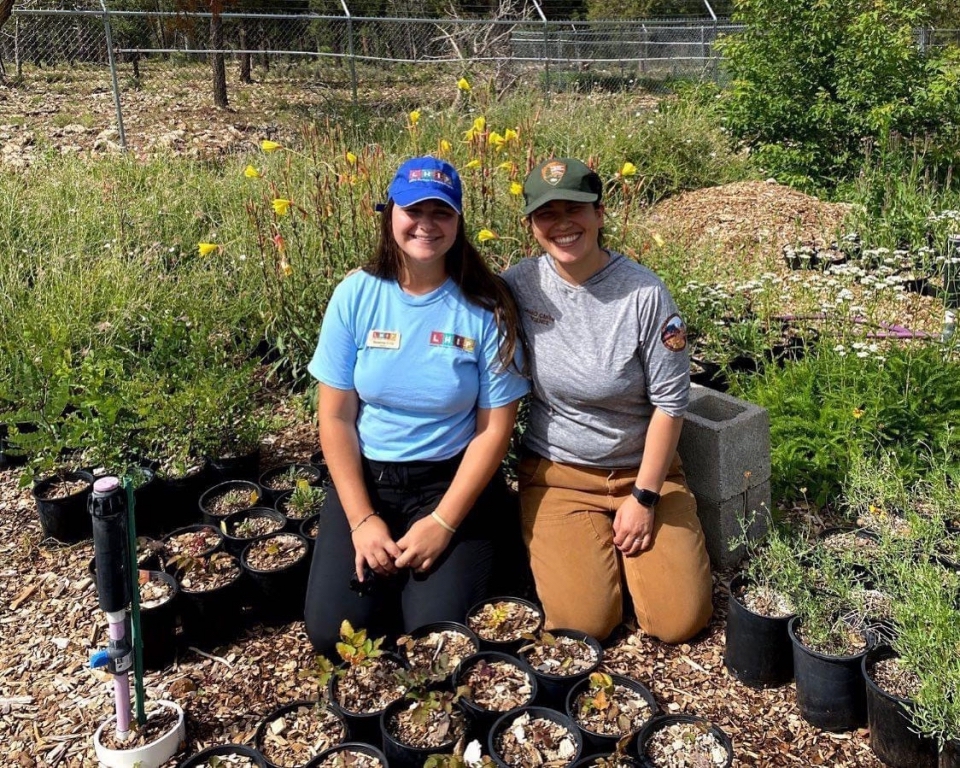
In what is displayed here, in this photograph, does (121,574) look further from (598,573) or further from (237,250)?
(237,250)

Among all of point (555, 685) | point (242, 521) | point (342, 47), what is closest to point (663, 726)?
point (555, 685)

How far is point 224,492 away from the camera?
10.5ft

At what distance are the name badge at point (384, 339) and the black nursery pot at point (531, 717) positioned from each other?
1079mm

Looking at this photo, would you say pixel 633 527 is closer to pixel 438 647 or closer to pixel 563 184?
pixel 438 647

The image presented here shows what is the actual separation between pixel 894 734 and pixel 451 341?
60.1 inches

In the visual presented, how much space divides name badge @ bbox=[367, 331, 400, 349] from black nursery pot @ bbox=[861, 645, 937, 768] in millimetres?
1521

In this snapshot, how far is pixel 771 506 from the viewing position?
307cm

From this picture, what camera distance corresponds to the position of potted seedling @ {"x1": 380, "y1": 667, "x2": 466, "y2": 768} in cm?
196

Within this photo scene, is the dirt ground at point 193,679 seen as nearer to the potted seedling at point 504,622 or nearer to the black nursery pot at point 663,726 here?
the black nursery pot at point 663,726

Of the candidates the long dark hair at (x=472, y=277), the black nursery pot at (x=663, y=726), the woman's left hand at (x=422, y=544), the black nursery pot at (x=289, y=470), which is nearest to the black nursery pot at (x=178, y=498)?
the black nursery pot at (x=289, y=470)

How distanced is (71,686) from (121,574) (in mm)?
776

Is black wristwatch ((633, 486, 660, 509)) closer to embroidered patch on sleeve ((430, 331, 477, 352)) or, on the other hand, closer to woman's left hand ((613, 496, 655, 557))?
woman's left hand ((613, 496, 655, 557))

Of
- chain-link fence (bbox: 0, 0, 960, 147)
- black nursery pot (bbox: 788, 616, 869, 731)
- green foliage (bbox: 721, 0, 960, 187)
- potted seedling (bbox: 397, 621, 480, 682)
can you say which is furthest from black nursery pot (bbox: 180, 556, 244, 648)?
chain-link fence (bbox: 0, 0, 960, 147)

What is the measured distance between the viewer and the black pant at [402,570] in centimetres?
247
